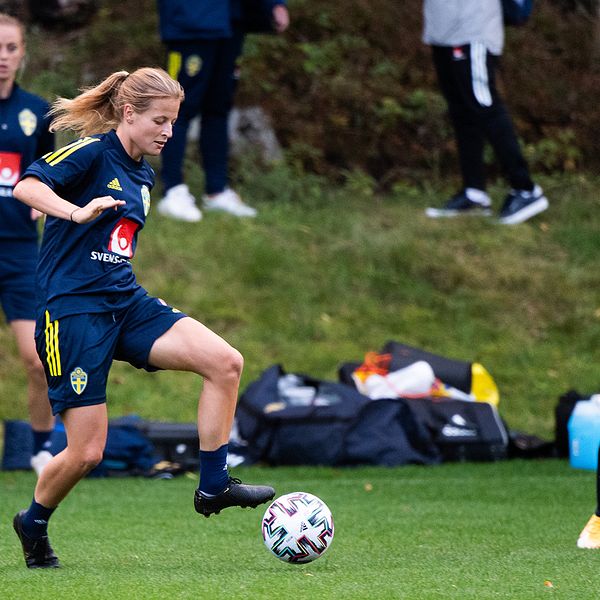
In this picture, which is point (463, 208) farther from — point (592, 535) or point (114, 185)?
point (114, 185)

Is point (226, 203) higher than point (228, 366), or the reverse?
point (228, 366)

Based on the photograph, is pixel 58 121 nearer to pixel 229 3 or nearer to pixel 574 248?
pixel 229 3

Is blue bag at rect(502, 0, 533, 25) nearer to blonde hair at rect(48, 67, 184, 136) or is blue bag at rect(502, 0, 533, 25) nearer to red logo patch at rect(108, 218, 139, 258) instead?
blonde hair at rect(48, 67, 184, 136)

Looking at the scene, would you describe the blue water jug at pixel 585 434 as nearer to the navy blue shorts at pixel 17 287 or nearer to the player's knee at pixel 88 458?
the navy blue shorts at pixel 17 287

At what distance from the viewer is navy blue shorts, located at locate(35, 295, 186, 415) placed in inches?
200

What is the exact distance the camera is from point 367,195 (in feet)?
42.6

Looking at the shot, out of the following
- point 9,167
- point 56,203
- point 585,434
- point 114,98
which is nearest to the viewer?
point 56,203

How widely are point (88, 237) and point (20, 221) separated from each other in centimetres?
294

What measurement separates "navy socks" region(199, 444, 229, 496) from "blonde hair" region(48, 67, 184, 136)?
4.34 feet

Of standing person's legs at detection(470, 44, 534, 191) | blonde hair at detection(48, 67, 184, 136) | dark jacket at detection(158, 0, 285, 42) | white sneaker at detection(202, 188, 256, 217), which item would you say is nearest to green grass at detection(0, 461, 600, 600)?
blonde hair at detection(48, 67, 184, 136)

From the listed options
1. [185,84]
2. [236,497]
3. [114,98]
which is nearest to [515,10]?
[185,84]

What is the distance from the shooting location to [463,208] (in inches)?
474

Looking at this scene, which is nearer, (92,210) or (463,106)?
(92,210)

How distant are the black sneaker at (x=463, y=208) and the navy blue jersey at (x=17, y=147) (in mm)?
4944
